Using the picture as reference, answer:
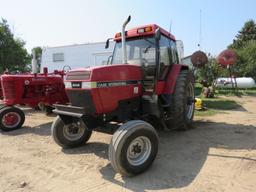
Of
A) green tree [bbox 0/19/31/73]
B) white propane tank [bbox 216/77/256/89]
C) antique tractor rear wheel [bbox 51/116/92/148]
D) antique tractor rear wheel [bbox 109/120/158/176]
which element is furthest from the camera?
green tree [bbox 0/19/31/73]

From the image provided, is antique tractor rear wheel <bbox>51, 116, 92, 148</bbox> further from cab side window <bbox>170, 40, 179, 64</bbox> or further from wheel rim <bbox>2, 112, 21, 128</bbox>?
wheel rim <bbox>2, 112, 21, 128</bbox>

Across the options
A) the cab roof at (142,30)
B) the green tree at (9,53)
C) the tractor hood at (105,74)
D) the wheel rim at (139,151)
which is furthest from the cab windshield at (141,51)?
the green tree at (9,53)

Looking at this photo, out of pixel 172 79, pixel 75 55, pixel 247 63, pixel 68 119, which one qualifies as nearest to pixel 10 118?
pixel 68 119

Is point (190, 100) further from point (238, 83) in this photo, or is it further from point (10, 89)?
point (238, 83)

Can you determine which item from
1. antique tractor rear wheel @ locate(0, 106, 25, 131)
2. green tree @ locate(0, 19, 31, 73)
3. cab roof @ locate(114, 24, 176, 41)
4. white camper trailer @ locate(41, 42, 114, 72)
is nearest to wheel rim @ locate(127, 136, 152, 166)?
cab roof @ locate(114, 24, 176, 41)

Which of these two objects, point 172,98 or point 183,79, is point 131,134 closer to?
point 172,98

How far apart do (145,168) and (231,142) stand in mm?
2139

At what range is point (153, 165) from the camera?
4316mm

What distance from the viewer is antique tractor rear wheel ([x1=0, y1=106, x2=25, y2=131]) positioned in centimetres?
714

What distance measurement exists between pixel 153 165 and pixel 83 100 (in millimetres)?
1453

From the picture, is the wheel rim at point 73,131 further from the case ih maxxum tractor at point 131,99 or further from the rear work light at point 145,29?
the rear work light at point 145,29

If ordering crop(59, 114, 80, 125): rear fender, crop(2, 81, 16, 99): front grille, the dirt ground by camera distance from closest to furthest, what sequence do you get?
the dirt ground, crop(59, 114, 80, 125): rear fender, crop(2, 81, 16, 99): front grille

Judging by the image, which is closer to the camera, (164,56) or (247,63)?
(164,56)

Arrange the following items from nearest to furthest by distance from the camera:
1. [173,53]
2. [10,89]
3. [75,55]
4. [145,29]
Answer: [145,29]
[173,53]
[10,89]
[75,55]
